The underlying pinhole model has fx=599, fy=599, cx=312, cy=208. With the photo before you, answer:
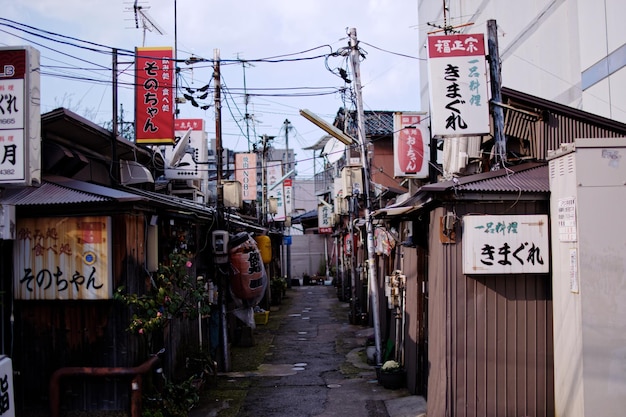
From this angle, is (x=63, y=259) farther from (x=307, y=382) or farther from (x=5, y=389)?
(x=307, y=382)

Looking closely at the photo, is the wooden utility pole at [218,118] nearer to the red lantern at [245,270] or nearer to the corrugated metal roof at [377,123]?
the red lantern at [245,270]

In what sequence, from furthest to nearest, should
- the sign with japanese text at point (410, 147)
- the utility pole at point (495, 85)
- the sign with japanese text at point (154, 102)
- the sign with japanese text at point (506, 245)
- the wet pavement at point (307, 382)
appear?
1. the sign with japanese text at point (410, 147)
2. the sign with japanese text at point (154, 102)
3. the wet pavement at point (307, 382)
4. the utility pole at point (495, 85)
5. the sign with japanese text at point (506, 245)

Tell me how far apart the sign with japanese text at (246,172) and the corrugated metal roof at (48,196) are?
17526 mm

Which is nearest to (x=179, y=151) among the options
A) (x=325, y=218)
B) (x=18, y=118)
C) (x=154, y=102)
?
(x=154, y=102)

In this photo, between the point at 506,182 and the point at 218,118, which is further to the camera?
the point at 218,118

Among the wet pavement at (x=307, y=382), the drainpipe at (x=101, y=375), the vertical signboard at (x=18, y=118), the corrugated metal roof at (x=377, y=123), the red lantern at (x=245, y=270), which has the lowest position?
the wet pavement at (x=307, y=382)

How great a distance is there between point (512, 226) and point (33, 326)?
838 cm

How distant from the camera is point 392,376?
14070 millimetres

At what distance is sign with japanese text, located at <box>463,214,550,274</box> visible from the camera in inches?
382

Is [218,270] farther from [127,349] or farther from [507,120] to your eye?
[507,120]

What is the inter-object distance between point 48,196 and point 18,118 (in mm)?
1977

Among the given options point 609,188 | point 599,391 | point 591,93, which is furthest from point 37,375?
point 591,93

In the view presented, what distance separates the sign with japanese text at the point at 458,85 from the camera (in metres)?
11.3

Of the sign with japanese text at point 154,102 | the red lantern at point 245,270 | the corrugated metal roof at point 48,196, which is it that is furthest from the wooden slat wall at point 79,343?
the red lantern at point 245,270
